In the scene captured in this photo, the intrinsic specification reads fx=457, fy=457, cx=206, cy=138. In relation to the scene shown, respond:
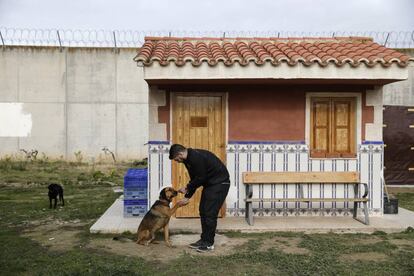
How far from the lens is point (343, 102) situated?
29.6 feet

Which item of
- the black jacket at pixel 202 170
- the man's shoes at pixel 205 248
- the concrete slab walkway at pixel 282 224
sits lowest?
the man's shoes at pixel 205 248

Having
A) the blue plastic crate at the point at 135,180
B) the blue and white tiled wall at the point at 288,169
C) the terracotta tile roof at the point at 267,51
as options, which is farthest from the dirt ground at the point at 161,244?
the terracotta tile roof at the point at 267,51

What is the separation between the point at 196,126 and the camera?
887cm

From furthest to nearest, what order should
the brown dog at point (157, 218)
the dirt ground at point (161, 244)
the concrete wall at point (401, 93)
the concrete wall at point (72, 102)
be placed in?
the concrete wall at point (401, 93) < the concrete wall at point (72, 102) < the brown dog at point (157, 218) < the dirt ground at point (161, 244)

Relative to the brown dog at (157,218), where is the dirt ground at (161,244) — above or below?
below

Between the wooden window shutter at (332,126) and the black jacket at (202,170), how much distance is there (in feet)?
9.66

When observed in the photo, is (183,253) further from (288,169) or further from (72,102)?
(72,102)

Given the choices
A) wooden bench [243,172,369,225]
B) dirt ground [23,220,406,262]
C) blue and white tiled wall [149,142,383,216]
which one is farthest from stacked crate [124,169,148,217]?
wooden bench [243,172,369,225]

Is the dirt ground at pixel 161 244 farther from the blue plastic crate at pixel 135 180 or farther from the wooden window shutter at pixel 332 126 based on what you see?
the wooden window shutter at pixel 332 126

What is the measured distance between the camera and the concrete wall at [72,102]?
18.4 m

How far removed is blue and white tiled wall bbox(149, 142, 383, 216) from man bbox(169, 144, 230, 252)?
2.04 m

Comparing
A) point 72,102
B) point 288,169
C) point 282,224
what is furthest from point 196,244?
point 72,102

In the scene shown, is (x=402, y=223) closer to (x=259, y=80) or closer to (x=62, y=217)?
(x=259, y=80)

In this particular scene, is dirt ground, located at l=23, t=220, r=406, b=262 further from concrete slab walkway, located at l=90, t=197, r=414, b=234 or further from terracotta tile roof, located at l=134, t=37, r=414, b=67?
terracotta tile roof, located at l=134, t=37, r=414, b=67
